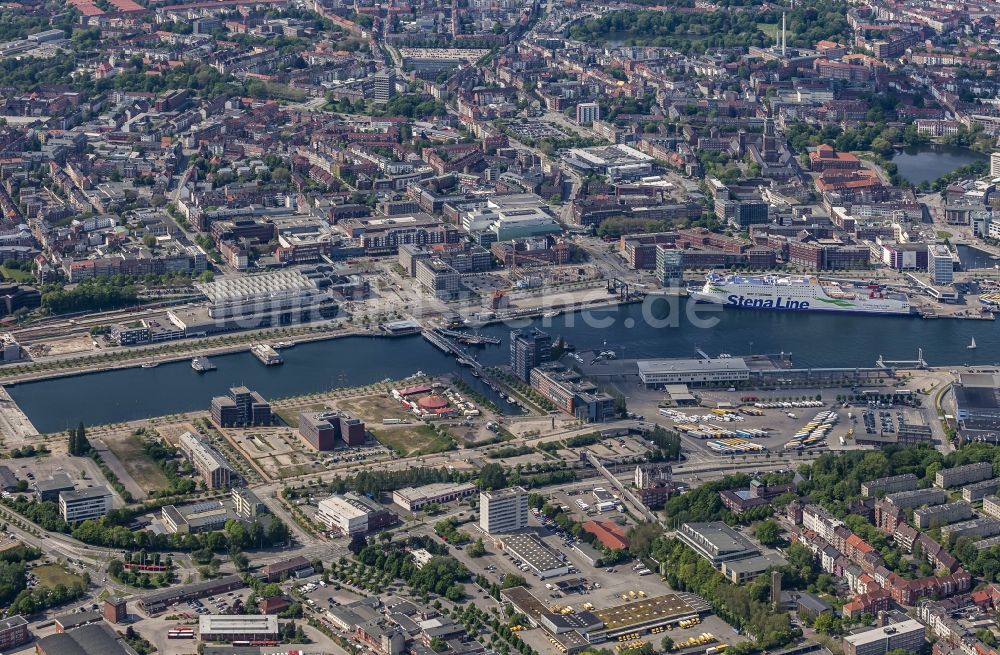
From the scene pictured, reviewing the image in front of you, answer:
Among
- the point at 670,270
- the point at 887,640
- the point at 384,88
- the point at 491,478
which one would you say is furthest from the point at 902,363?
the point at 384,88

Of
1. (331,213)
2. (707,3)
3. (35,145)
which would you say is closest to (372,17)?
(707,3)

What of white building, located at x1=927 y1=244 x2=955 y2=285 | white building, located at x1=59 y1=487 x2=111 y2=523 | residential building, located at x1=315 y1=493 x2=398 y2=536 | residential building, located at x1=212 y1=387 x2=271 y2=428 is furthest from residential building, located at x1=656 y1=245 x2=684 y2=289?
white building, located at x1=59 y1=487 x2=111 y2=523

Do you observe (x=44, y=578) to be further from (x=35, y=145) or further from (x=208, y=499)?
(x=35, y=145)

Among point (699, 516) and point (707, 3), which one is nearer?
point (699, 516)

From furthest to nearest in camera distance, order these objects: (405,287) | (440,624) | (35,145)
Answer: (35,145), (405,287), (440,624)

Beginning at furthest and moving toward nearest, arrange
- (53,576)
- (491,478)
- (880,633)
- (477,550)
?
(491,478) < (477,550) < (53,576) < (880,633)

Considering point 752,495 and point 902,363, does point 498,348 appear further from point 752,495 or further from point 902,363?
point 752,495

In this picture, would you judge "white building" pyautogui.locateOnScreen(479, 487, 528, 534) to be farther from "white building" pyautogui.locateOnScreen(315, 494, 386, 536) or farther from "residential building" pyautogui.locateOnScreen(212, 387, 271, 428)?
"residential building" pyautogui.locateOnScreen(212, 387, 271, 428)

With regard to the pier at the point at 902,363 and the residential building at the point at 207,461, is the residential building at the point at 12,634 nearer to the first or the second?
the residential building at the point at 207,461
